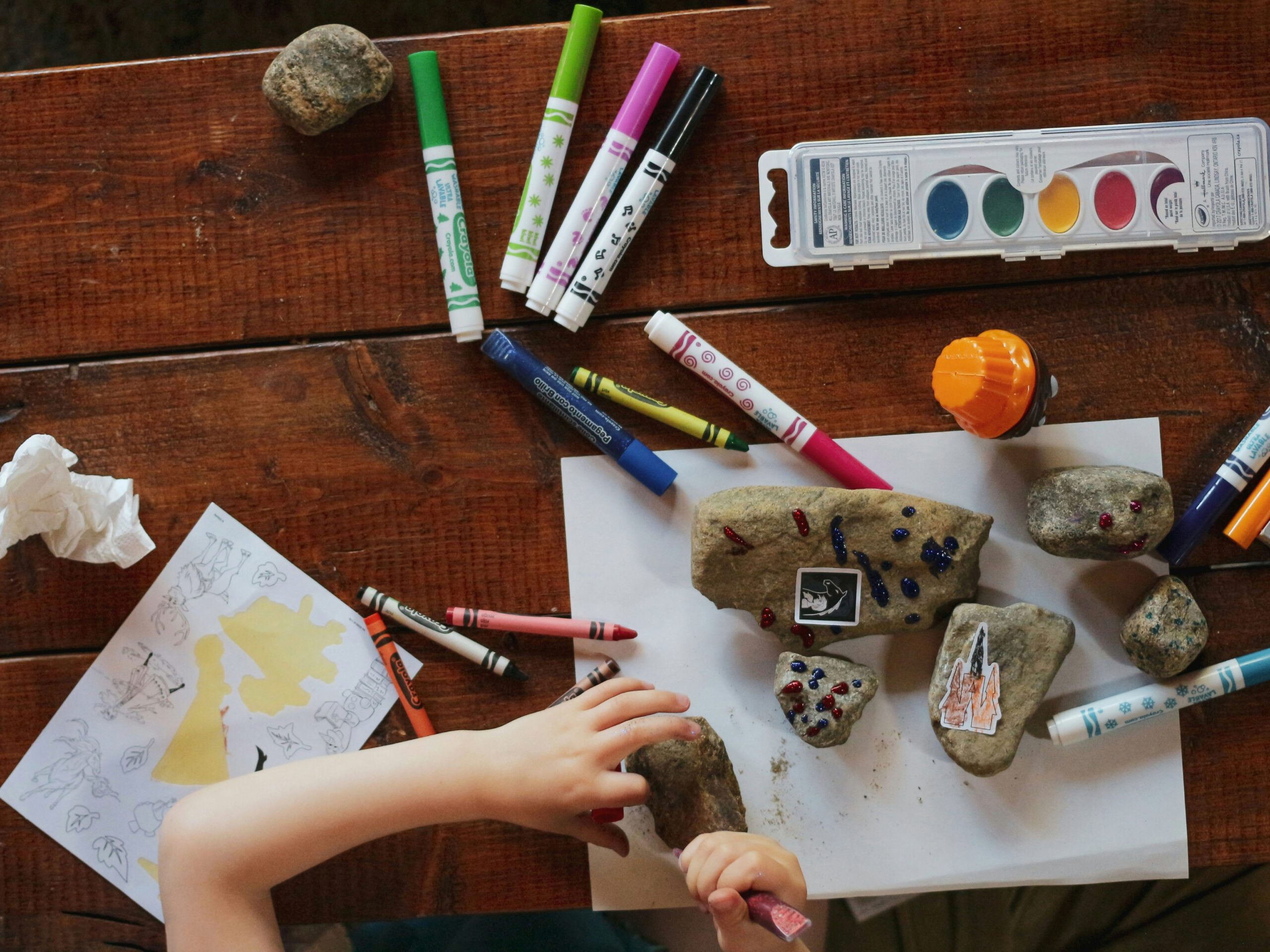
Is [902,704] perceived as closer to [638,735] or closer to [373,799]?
[638,735]

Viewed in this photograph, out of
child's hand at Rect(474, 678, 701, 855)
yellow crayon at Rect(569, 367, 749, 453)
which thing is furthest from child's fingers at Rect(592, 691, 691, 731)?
yellow crayon at Rect(569, 367, 749, 453)

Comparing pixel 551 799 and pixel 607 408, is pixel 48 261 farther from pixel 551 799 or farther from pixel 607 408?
pixel 551 799

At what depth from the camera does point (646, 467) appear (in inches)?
32.4

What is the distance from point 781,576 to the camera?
0.80 meters

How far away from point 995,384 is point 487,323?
441 mm

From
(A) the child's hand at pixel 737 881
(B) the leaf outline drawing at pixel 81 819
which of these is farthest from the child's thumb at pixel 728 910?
(B) the leaf outline drawing at pixel 81 819

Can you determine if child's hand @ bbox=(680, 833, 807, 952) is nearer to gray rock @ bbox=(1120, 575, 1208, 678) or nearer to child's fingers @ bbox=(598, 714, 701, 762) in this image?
child's fingers @ bbox=(598, 714, 701, 762)

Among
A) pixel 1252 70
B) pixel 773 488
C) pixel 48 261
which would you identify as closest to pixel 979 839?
pixel 773 488

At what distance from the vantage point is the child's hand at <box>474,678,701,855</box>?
752 mm

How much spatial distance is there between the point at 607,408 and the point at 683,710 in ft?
0.89

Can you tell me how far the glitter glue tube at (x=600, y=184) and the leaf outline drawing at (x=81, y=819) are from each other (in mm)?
612

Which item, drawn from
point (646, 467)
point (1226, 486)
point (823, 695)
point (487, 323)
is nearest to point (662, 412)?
point (646, 467)

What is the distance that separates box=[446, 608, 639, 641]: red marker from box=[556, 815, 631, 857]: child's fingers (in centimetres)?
15

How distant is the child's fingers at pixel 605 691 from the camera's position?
0.78 metres
